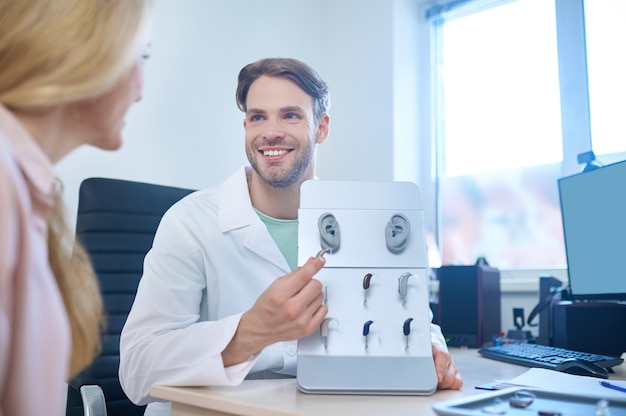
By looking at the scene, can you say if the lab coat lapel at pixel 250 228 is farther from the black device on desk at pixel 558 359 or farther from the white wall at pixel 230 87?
the white wall at pixel 230 87

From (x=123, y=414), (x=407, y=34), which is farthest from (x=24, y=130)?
(x=407, y=34)

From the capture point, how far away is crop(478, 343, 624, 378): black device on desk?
1286 millimetres

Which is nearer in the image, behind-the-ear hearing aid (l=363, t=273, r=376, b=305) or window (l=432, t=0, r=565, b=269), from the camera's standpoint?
behind-the-ear hearing aid (l=363, t=273, r=376, b=305)

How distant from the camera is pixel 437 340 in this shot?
3.90 feet

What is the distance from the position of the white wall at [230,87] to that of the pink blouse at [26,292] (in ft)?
4.84

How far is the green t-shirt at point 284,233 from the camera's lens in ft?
4.94

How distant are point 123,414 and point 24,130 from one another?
3.70 ft

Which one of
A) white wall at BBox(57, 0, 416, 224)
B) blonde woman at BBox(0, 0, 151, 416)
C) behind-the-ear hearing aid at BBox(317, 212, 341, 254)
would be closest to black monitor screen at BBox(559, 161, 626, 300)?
behind-the-ear hearing aid at BBox(317, 212, 341, 254)

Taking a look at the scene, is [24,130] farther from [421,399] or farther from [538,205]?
[538,205]

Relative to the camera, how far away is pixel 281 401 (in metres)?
0.87

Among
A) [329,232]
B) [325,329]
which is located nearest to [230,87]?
[329,232]

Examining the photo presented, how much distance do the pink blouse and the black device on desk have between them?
1.07m

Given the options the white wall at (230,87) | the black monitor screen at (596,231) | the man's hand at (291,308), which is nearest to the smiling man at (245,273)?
the man's hand at (291,308)

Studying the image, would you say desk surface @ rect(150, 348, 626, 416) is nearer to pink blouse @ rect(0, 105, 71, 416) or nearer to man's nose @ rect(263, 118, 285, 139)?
pink blouse @ rect(0, 105, 71, 416)
